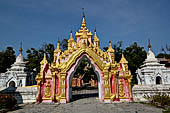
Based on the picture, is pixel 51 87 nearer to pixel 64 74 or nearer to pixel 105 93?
pixel 64 74

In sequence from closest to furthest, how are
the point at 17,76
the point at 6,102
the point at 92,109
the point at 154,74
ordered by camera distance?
the point at 92,109 → the point at 6,102 → the point at 154,74 → the point at 17,76

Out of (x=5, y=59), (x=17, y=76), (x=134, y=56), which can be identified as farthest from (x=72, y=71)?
(x=5, y=59)

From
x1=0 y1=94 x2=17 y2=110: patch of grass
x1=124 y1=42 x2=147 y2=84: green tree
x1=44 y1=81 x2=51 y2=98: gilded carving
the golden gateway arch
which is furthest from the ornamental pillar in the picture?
x1=124 y1=42 x2=147 y2=84: green tree

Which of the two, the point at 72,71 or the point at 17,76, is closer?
the point at 72,71

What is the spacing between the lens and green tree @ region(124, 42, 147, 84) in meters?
35.2

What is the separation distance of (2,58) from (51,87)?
29.6m

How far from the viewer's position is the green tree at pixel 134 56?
1387 inches

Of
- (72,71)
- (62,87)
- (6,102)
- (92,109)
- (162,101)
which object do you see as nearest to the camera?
(92,109)

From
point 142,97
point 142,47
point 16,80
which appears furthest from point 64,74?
point 142,47

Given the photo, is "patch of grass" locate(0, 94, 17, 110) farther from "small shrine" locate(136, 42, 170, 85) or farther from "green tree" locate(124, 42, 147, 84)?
"green tree" locate(124, 42, 147, 84)

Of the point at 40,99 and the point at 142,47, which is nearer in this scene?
the point at 40,99

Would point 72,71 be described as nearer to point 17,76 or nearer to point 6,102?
point 6,102

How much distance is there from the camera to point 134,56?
1409 inches

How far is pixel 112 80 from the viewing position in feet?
45.2
